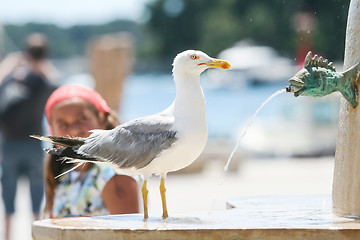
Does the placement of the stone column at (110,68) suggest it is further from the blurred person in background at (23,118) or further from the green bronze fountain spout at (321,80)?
the green bronze fountain spout at (321,80)

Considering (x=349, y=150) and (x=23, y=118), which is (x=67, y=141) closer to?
(x=349, y=150)

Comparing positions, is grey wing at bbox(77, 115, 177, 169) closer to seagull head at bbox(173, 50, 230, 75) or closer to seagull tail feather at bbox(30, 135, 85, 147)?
seagull tail feather at bbox(30, 135, 85, 147)

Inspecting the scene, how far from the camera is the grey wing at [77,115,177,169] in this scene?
3236 mm

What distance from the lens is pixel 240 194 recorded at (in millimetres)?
10656

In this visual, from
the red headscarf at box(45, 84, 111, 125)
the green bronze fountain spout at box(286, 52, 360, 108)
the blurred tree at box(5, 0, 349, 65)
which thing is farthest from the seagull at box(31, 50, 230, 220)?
the blurred tree at box(5, 0, 349, 65)

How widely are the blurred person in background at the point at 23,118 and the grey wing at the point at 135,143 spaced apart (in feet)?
12.8

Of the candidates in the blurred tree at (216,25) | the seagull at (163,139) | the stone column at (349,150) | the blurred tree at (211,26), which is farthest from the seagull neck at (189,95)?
the blurred tree at (216,25)

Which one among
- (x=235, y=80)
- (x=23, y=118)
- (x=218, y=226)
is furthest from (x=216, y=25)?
(x=218, y=226)

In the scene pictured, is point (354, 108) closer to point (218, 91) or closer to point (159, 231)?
point (159, 231)

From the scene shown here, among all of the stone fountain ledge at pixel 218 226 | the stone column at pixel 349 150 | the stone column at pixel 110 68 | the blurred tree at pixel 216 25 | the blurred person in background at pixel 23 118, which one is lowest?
the stone fountain ledge at pixel 218 226

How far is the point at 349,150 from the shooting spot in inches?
145

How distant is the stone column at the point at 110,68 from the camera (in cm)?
1057

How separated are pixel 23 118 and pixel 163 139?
185 inches

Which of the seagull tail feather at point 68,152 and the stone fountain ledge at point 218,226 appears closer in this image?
the stone fountain ledge at point 218,226
